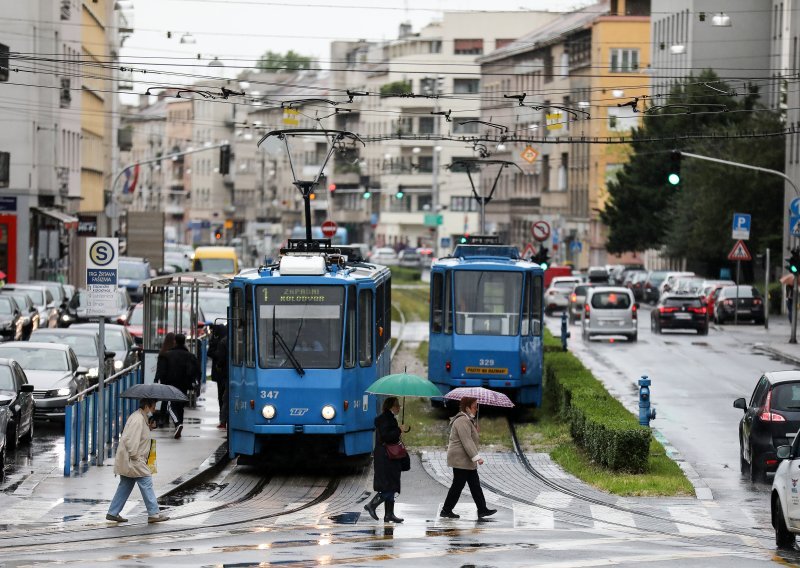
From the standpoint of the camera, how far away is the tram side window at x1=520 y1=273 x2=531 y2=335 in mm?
33281

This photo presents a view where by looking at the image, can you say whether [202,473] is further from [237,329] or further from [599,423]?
[599,423]

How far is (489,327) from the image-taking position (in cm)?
3341

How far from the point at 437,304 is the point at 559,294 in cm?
4141

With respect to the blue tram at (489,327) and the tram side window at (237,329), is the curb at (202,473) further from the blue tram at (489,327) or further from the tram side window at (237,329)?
the blue tram at (489,327)

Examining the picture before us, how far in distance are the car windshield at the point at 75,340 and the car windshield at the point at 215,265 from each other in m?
30.4

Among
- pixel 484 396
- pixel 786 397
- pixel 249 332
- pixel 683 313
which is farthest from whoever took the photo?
pixel 683 313

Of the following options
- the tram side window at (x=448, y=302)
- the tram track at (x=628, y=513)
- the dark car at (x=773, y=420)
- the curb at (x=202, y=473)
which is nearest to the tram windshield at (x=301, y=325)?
the curb at (x=202, y=473)

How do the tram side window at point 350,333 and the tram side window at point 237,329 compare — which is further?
the tram side window at point 237,329

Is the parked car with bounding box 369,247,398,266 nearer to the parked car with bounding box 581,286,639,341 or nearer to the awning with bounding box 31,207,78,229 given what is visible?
the awning with bounding box 31,207,78,229

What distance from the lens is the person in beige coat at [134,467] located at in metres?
19.9

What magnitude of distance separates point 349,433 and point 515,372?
888cm

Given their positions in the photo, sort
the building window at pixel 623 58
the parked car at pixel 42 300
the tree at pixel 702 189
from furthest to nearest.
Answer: the building window at pixel 623 58, the tree at pixel 702 189, the parked car at pixel 42 300

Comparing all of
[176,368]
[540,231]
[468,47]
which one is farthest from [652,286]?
[468,47]

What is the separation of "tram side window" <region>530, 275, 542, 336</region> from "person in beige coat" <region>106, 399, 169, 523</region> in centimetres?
1428
